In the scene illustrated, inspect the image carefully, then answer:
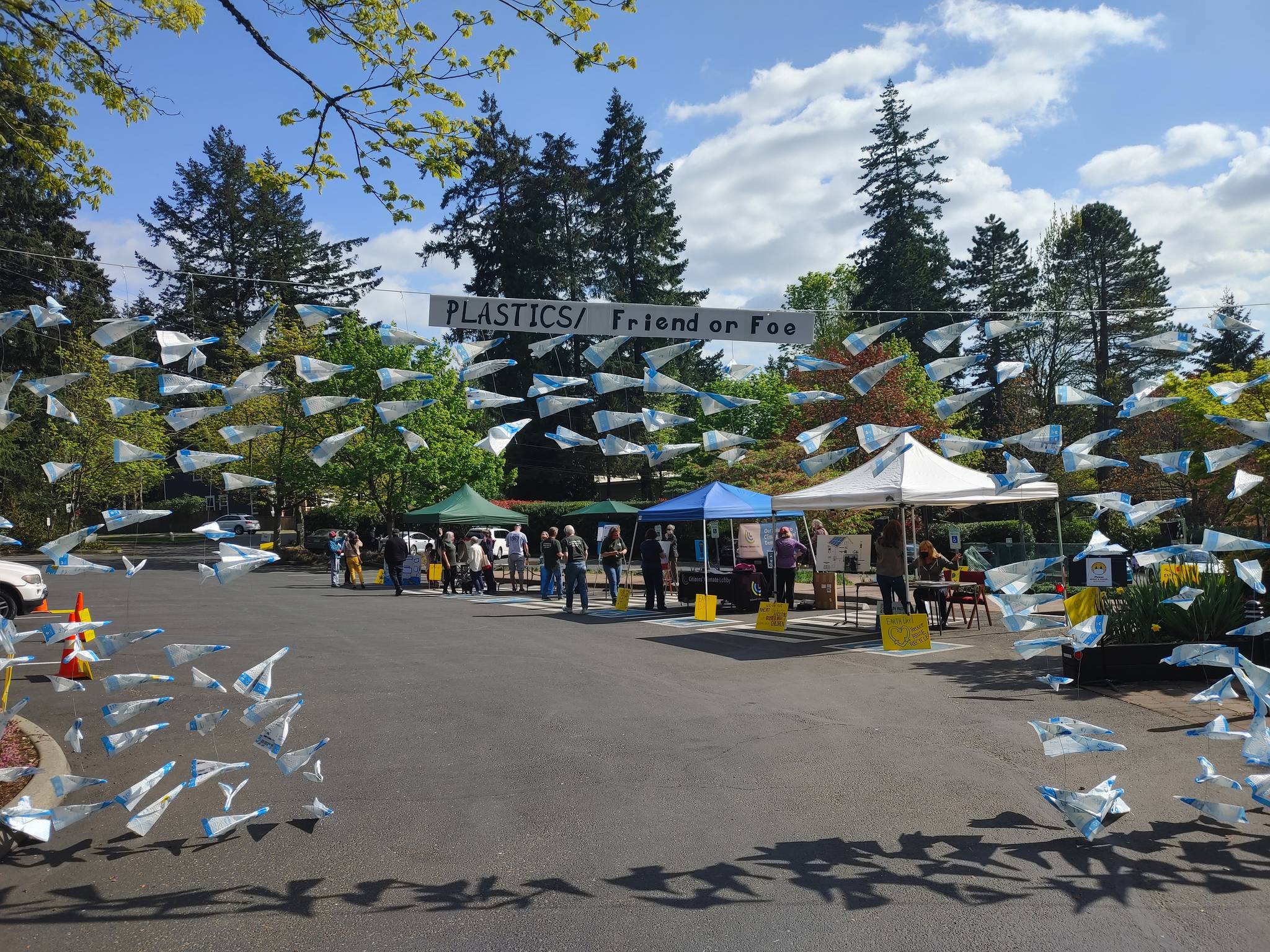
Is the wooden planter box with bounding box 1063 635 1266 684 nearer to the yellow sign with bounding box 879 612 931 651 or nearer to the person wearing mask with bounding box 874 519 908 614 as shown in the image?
the yellow sign with bounding box 879 612 931 651

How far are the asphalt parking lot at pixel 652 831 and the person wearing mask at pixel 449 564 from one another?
13.4 m

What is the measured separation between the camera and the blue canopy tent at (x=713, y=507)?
1756cm

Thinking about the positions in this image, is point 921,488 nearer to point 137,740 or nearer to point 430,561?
A: point 137,740

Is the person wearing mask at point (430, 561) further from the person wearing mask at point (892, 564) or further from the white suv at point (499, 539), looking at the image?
the person wearing mask at point (892, 564)

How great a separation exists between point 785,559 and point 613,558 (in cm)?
377

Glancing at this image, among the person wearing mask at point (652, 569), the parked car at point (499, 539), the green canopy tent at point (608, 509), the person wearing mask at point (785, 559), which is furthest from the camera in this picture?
the parked car at point (499, 539)

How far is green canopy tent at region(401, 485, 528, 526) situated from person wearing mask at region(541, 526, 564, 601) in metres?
3.53

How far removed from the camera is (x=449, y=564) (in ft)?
77.4

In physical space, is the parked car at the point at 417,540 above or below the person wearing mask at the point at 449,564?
above

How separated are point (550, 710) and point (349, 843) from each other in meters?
3.45

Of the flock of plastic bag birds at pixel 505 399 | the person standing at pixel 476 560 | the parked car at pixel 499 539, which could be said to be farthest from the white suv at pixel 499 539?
the flock of plastic bag birds at pixel 505 399

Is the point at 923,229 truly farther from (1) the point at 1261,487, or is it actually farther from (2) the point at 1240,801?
(2) the point at 1240,801

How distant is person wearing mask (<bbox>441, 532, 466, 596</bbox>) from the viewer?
2352 centimetres

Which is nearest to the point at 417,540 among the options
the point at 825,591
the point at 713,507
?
the point at 713,507
